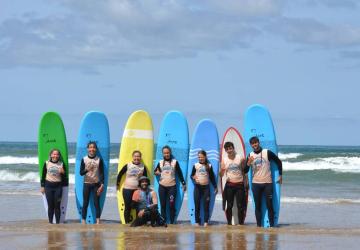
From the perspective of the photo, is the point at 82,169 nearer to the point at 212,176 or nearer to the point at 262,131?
the point at 212,176

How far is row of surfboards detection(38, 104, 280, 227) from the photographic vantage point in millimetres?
10562

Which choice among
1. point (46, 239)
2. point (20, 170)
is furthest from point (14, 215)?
point (20, 170)

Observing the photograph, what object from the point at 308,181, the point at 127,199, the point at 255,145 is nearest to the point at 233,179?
the point at 255,145

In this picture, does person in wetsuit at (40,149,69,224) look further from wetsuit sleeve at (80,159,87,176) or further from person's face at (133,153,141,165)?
person's face at (133,153,141,165)

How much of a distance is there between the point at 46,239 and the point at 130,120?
3.10 m

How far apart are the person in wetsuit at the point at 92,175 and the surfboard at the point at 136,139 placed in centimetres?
49

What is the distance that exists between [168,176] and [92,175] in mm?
1134

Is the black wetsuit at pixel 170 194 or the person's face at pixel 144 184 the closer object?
the person's face at pixel 144 184

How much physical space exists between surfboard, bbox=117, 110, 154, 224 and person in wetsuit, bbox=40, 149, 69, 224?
39.3 inches

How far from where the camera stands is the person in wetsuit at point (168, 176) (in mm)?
10125

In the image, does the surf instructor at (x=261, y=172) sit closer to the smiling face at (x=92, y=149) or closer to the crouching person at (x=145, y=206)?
the crouching person at (x=145, y=206)

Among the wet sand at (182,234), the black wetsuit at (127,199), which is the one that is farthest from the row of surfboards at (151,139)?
the wet sand at (182,234)

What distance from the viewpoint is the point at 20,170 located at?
28.4 meters

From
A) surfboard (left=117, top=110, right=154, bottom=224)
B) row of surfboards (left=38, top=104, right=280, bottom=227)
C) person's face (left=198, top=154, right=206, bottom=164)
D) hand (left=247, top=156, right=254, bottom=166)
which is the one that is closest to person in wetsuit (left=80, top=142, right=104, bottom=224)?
row of surfboards (left=38, top=104, right=280, bottom=227)
